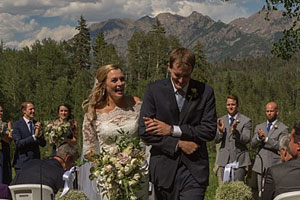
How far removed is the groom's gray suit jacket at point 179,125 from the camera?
4301mm

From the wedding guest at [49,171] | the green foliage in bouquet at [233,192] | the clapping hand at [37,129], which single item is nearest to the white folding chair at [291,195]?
the green foliage in bouquet at [233,192]

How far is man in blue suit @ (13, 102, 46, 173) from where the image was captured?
853cm

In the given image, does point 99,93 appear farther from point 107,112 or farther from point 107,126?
point 107,126

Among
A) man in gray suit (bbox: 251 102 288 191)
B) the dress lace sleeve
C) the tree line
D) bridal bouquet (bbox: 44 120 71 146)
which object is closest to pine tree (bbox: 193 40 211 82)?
the tree line

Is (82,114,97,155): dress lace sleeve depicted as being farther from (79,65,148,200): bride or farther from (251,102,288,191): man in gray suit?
(251,102,288,191): man in gray suit

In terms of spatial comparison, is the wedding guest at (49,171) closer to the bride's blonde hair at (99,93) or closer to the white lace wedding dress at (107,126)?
the white lace wedding dress at (107,126)

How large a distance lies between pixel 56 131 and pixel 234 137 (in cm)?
306

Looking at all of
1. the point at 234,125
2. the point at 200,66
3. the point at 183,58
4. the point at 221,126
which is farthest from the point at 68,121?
the point at 200,66

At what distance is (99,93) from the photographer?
5148 mm

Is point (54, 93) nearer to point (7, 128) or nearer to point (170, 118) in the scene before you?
point (7, 128)

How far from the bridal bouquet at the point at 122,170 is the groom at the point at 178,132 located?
0.21 metres

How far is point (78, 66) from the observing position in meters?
72.1

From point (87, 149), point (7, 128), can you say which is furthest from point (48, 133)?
point (87, 149)

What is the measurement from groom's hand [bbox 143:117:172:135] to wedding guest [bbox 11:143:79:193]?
4.56 ft
